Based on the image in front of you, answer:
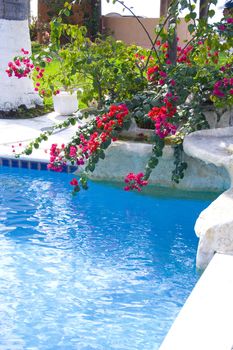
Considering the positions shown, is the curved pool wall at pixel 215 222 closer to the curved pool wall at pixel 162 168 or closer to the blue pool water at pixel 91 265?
the blue pool water at pixel 91 265

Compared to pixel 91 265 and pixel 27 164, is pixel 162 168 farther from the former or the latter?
pixel 91 265

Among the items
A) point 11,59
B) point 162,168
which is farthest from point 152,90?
point 11,59

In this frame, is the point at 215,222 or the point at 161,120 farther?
the point at 161,120

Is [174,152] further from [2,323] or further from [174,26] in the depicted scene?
[2,323]

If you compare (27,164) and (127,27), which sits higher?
(127,27)

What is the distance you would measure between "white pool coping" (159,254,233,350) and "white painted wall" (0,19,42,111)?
7.04m

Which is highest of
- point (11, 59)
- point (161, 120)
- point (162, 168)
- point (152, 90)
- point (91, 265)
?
point (11, 59)

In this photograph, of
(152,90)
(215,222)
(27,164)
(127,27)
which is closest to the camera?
(215,222)

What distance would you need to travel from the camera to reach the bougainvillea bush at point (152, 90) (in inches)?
270

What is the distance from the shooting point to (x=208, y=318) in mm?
3943

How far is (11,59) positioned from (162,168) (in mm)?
4556

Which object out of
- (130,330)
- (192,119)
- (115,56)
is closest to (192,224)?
(192,119)

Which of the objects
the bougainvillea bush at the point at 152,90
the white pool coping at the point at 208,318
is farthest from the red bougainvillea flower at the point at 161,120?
the white pool coping at the point at 208,318

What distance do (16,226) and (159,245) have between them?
1430mm
